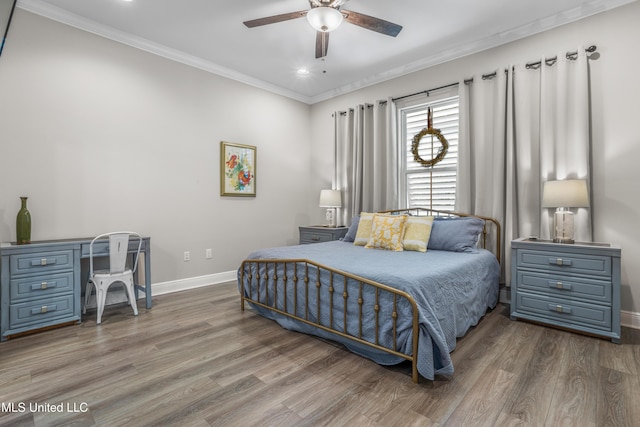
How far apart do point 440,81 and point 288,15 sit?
220 centimetres

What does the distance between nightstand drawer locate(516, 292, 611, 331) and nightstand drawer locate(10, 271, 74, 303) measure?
4.01 m

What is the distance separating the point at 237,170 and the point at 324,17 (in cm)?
257

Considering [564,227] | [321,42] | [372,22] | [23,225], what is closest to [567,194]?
[564,227]

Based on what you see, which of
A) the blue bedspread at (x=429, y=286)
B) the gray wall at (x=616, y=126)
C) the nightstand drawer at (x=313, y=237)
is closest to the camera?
the blue bedspread at (x=429, y=286)

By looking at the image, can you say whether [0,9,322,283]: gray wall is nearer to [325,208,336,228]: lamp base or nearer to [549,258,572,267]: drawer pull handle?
[325,208,336,228]: lamp base

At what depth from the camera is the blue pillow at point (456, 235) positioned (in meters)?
3.18

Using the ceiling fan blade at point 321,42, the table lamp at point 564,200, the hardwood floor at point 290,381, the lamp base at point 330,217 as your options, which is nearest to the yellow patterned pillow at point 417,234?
the hardwood floor at point 290,381

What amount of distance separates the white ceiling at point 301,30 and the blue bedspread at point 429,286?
2.32 metres

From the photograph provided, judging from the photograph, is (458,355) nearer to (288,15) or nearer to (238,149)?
(288,15)

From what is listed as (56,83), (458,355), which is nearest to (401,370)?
(458,355)


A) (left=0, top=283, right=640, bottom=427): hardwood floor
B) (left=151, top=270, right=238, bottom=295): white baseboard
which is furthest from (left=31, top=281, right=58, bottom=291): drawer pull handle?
(left=151, top=270, right=238, bottom=295): white baseboard

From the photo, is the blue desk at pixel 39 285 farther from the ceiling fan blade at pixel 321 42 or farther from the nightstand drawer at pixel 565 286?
the nightstand drawer at pixel 565 286

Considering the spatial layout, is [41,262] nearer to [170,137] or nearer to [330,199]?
[170,137]

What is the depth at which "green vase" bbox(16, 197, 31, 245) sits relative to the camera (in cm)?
276
